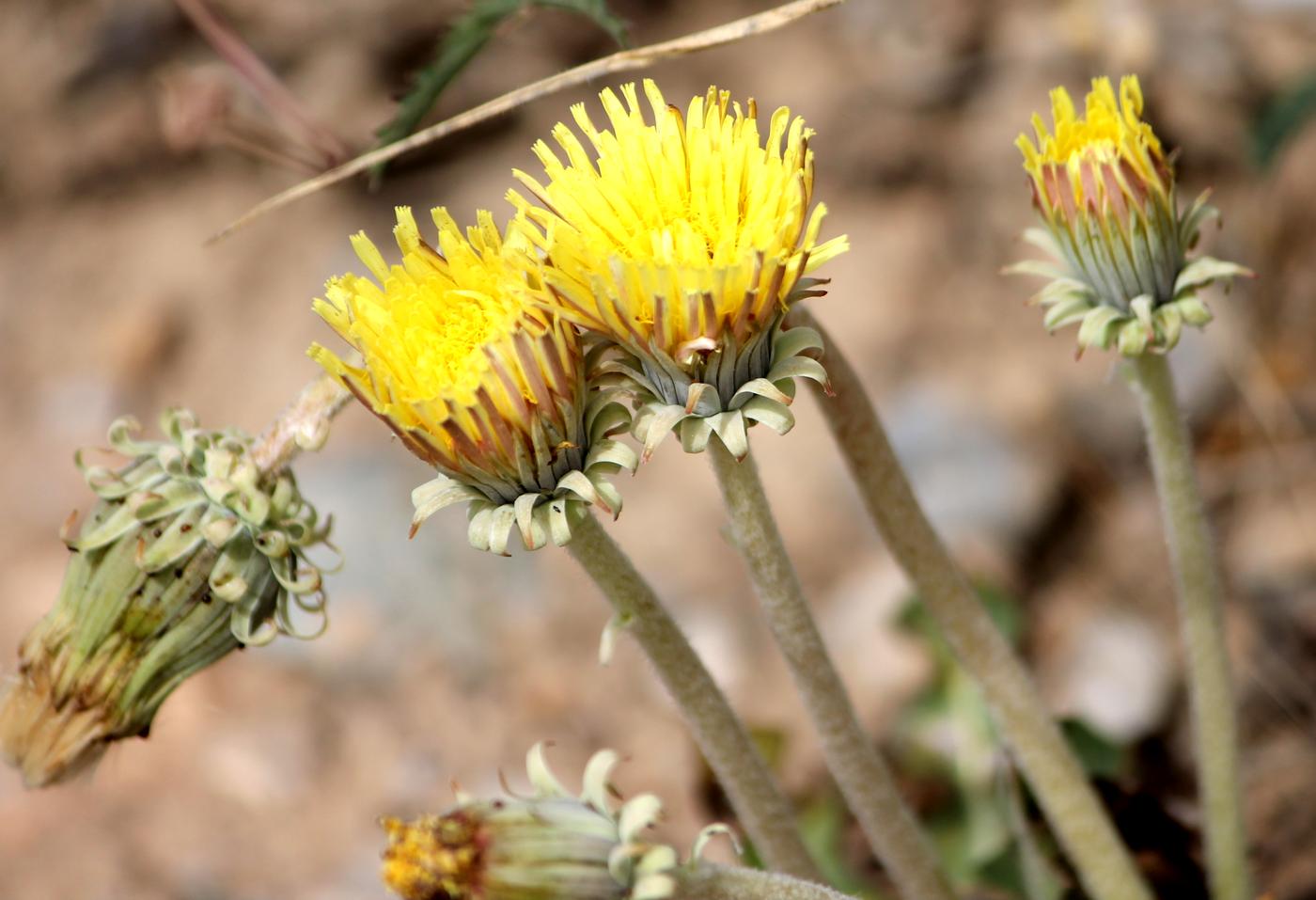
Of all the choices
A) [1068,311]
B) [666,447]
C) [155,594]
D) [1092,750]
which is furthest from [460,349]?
[666,447]

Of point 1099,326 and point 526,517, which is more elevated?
point 1099,326

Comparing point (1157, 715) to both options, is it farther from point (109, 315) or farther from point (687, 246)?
point (109, 315)

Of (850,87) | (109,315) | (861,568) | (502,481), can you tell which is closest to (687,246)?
(502,481)

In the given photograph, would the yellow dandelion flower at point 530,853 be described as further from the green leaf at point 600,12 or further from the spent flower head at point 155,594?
the green leaf at point 600,12

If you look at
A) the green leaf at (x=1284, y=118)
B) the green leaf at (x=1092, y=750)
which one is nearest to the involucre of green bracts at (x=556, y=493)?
the green leaf at (x=1092, y=750)

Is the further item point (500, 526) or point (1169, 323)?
point (1169, 323)

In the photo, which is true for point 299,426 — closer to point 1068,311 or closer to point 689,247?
point 689,247

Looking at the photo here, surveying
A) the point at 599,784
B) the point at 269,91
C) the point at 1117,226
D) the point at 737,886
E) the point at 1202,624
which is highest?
the point at 269,91

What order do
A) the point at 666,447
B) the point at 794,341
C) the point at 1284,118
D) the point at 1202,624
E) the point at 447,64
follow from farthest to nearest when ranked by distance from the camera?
the point at 666,447, the point at 1284,118, the point at 1202,624, the point at 447,64, the point at 794,341
